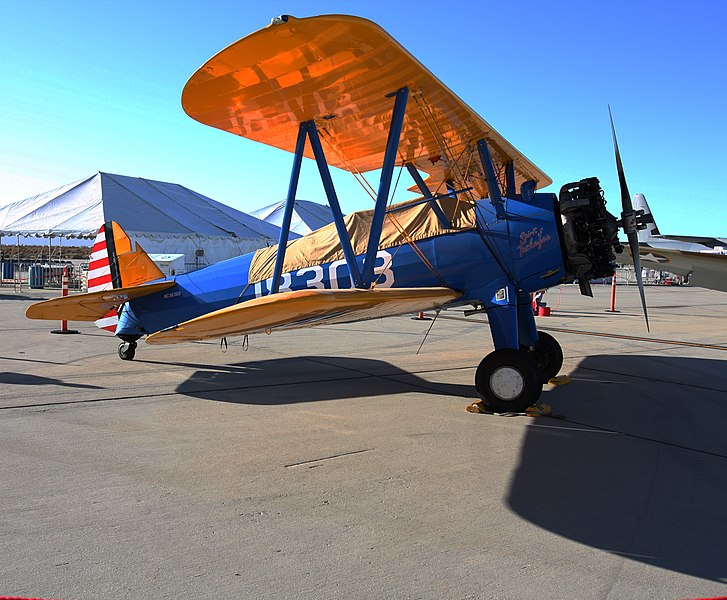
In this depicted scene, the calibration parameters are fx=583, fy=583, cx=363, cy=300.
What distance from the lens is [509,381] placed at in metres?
5.33

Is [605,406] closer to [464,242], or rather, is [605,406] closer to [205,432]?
[464,242]

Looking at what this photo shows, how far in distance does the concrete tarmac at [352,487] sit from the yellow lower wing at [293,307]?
31.6 inches

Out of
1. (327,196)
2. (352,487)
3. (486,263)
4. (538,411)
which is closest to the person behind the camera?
(352,487)

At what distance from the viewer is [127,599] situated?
2.22 m

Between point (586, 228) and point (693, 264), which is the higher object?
point (586, 228)

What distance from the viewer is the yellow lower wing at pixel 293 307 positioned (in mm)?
4234

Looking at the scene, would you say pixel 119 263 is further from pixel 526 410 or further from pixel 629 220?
pixel 629 220

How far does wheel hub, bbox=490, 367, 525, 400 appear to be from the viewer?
5297 mm

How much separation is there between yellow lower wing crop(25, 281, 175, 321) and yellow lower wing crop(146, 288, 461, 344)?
1827 mm

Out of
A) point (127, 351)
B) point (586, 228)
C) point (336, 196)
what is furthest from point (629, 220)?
point (127, 351)

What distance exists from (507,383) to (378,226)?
1.88 meters

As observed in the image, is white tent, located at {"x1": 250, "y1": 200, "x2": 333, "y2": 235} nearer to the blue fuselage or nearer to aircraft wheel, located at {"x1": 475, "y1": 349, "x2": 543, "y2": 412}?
the blue fuselage

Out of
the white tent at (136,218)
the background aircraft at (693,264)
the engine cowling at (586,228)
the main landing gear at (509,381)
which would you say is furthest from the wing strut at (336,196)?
the white tent at (136,218)

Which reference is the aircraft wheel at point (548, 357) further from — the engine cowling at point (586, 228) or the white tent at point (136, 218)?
the white tent at point (136, 218)
